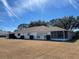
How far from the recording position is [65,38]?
118 feet

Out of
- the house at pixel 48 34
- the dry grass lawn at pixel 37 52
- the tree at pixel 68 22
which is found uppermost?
the tree at pixel 68 22

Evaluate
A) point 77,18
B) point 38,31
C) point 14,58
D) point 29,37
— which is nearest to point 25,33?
point 29,37

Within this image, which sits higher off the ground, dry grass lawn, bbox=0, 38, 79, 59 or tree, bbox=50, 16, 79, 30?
tree, bbox=50, 16, 79, 30

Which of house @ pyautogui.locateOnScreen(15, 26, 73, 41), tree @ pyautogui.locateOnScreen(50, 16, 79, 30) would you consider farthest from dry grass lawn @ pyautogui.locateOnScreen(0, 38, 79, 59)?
tree @ pyautogui.locateOnScreen(50, 16, 79, 30)

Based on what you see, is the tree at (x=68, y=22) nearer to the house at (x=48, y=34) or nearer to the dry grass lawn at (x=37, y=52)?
the house at (x=48, y=34)

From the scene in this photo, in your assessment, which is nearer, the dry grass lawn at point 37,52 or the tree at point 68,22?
the dry grass lawn at point 37,52

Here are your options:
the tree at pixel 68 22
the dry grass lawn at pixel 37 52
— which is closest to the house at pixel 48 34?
the dry grass lawn at pixel 37 52

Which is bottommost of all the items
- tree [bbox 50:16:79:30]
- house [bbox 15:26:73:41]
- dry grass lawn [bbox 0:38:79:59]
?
dry grass lawn [bbox 0:38:79:59]

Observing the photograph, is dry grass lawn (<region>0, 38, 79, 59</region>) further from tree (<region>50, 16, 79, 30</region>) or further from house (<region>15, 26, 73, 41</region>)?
tree (<region>50, 16, 79, 30</region>)

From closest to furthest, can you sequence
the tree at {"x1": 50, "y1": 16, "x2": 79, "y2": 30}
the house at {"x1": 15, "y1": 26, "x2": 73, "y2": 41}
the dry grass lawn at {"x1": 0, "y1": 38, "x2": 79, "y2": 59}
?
the dry grass lawn at {"x1": 0, "y1": 38, "x2": 79, "y2": 59} < the house at {"x1": 15, "y1": 26, "x2": 73, "y2": 41} < the tree at {"x1": 50, "y1": 16, "x2": 79, "y2": 30}

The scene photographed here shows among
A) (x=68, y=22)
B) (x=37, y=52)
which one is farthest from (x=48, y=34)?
(x=37, y=52)

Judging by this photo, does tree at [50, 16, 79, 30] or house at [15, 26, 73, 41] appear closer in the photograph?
house at [15, 26, 73, 41]

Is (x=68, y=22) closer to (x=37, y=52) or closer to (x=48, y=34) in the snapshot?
(x=48, y=34)

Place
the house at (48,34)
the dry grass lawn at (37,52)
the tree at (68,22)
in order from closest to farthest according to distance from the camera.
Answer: the dry grass lawn at (37,52), the house at (48,34), the tree at (68,22)
